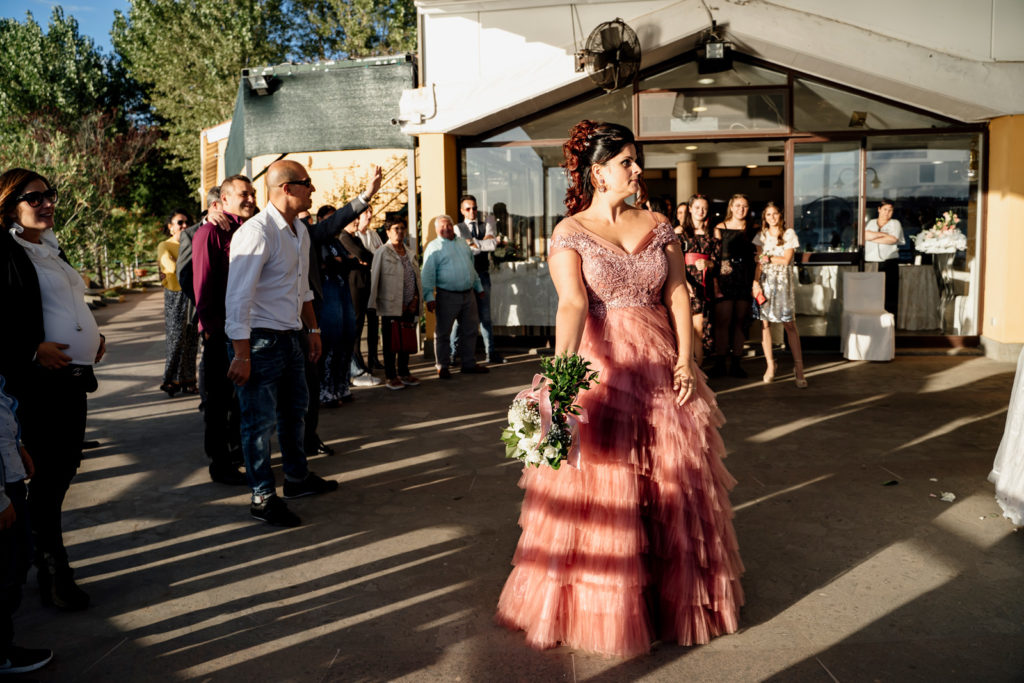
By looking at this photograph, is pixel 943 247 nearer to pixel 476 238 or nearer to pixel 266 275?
pixel 476 238

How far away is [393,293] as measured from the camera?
8.96 meters

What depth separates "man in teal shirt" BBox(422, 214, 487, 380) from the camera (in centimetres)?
938

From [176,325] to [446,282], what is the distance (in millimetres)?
2843

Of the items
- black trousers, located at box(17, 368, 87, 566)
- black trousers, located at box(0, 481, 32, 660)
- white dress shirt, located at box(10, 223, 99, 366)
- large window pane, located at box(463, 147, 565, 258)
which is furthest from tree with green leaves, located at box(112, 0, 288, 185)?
black trousers, located at box(0, 481, 32, 660)

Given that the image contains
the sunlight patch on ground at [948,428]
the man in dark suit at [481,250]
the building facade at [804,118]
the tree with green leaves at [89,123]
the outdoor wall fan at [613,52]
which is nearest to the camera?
the sunlight patch on ground at [948,428]

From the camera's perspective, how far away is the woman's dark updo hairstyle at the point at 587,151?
3502mm

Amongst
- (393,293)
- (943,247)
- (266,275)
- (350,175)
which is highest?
(350,175)

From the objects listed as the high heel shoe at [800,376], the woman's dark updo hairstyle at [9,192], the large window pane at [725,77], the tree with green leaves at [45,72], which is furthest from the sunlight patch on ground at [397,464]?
the tree with green leaves at [45,72]

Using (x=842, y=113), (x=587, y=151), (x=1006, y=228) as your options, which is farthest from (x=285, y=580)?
(x=842, y=113)

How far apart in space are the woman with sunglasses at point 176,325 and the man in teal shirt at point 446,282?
2.51m

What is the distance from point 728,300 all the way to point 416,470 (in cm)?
468

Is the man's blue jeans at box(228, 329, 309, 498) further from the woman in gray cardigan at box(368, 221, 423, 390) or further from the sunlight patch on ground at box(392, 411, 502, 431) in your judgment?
the woman in gray cardigan at box(368, 221, 423, 390)

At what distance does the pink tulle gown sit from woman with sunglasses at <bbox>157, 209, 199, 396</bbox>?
5856 millimetres

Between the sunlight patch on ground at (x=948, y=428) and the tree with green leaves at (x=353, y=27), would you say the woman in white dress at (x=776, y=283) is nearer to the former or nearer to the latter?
the sunlight patch on ground at (x=948, y=428)
